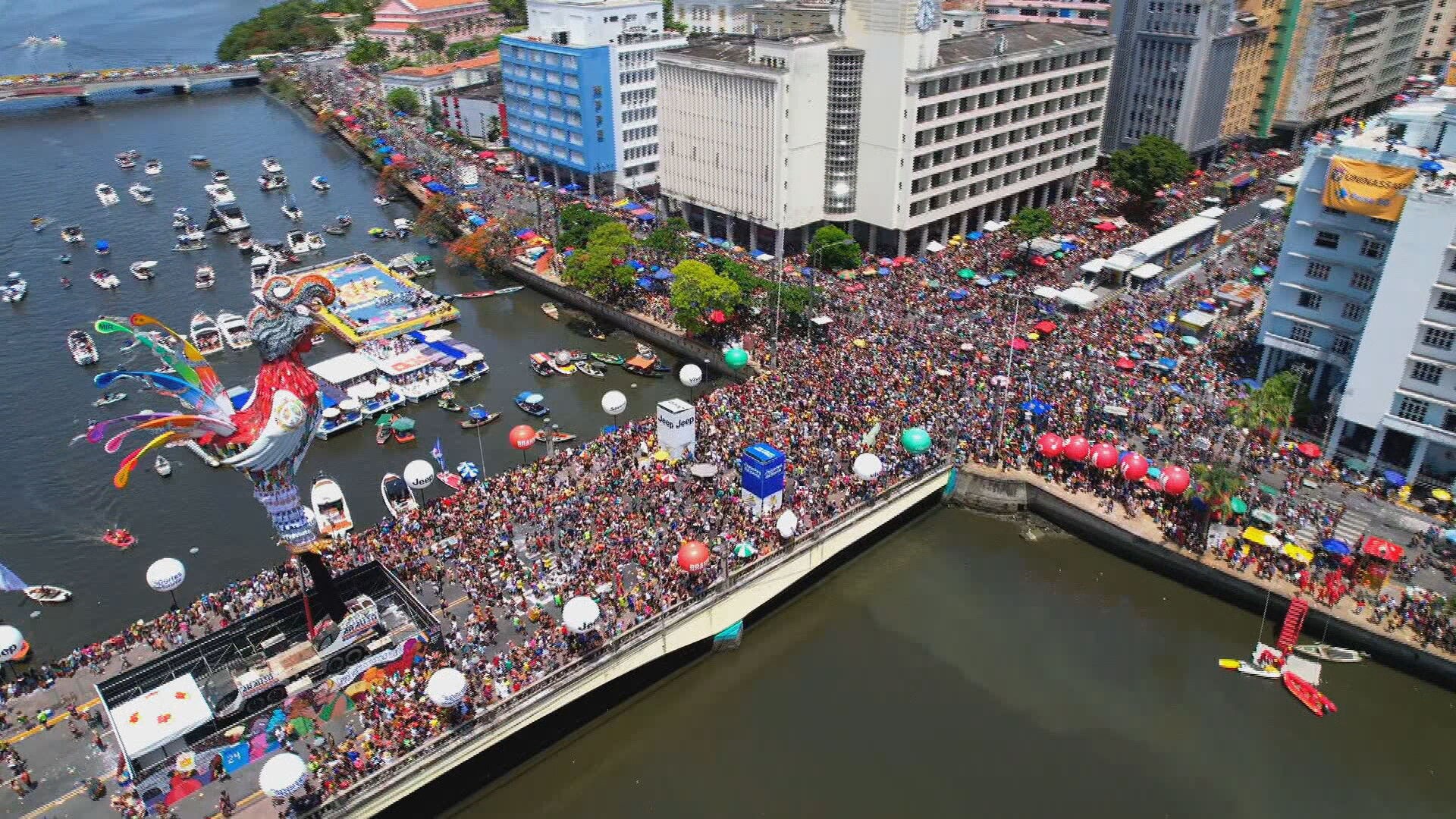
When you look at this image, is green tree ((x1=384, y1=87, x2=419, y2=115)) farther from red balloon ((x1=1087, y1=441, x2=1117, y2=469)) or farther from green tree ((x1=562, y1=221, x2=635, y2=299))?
red balloon ((x1=1087, y1=441, x2=1117, y2=469))

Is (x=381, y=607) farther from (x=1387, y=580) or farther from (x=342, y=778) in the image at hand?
(x=1387, y=580)

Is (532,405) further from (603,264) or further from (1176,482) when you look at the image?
(1176,482)

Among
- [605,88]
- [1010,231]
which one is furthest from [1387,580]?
[605,88]

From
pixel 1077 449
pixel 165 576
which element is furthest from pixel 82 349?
pixel 1077 449

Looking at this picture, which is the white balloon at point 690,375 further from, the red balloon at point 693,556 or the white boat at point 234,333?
the white boat at point 234,333

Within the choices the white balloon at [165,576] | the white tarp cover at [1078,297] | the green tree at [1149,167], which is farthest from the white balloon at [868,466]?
the green tree at [1149,167]
